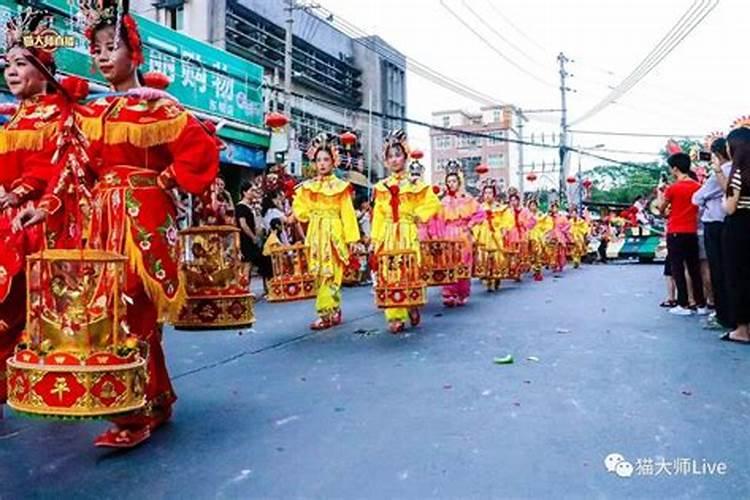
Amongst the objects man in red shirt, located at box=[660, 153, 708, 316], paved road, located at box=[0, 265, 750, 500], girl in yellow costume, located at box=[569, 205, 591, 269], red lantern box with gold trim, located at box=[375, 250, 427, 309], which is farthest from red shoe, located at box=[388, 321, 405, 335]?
girl in yellow costume, located at box=[569, 205, 591, 269]

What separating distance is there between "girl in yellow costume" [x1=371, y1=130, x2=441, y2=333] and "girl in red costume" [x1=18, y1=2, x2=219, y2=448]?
3.19 meters

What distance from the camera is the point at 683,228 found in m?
6.79

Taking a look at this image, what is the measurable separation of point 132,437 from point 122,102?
1343mm

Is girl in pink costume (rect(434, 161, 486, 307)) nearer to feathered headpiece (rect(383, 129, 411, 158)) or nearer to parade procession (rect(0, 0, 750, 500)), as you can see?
parade procession (rect(0, 0, 750, 500))

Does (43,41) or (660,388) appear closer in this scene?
(43,41)

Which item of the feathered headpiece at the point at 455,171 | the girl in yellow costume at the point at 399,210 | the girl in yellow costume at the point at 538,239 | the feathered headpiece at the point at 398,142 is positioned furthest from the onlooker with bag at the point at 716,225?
the girl in yellow costume at the point at 538,239

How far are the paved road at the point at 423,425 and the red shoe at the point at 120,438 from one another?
4cm

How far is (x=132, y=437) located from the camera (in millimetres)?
2941

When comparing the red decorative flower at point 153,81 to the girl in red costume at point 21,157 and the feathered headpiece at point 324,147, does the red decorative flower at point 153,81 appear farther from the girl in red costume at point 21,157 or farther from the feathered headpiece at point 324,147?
the feathered headpiece at point 324,147

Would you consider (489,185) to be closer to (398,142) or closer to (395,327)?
(398,142)

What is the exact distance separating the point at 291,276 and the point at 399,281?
38.8 inches

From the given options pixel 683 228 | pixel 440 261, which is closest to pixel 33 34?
pixel 440 261

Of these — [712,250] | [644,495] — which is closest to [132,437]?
[644,495]

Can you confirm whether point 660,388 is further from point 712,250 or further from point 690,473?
point 712,250
